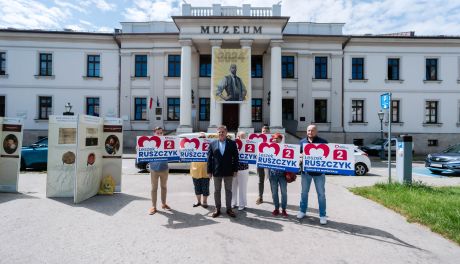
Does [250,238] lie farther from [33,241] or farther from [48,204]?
[48,204]

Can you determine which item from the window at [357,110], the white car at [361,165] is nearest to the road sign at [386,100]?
the white car at [361,165]

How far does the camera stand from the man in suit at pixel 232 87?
21375mm

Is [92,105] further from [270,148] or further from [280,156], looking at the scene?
[280,156]

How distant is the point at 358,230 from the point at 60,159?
7.99 meters

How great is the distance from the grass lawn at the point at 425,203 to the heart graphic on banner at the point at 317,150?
2463 mm

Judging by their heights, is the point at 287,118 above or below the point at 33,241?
above

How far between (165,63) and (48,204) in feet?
65.5

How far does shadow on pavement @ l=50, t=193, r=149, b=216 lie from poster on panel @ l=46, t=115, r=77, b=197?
392 millimetres

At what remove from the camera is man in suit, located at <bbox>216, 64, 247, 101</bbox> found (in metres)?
21.4

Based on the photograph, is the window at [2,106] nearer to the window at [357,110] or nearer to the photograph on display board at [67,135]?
the photograph on display board at [67,135]

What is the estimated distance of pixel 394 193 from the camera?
8.30 meters

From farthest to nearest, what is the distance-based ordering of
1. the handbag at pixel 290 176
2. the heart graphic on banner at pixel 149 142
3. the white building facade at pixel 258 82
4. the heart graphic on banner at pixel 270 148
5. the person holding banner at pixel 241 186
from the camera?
the white building facade at pixel 258 82 → the heart graphic on banner at pixel 149 142 → the person holding banner at pixel 241 186 → the heart graphic on banner at pixel 270 148 → the handbag at pixel 290 176

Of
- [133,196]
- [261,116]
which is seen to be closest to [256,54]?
[261,116]

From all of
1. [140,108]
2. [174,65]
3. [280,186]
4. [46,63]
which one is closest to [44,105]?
[46,63]
